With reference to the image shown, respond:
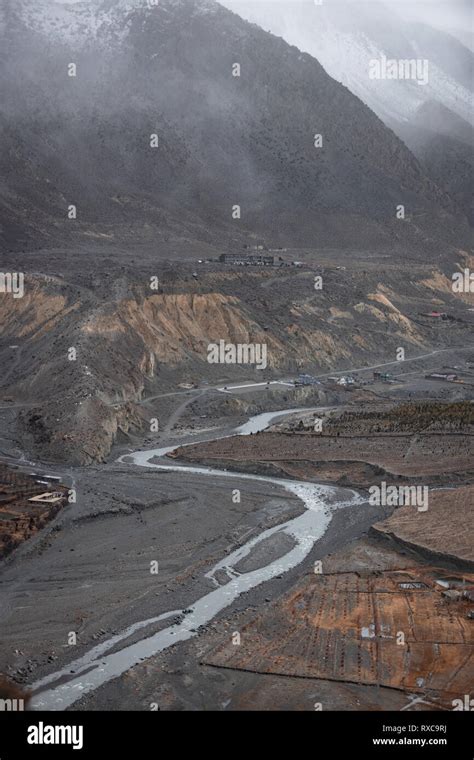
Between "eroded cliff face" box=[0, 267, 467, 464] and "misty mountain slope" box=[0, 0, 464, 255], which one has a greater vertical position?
"misty mountain slope" box=[0, 0, 464, 255]

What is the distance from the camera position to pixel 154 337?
87938 mm

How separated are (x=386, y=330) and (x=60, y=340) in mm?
41341

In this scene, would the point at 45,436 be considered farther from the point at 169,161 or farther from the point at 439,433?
the point at 169,161

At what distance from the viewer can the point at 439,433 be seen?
68.9 m

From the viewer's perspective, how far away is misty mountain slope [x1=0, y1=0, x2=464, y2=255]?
14450cm

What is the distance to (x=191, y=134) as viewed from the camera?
161 m

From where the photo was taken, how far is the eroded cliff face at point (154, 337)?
228ft

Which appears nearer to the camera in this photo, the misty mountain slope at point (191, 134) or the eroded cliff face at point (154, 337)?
the eroded cliff face at point (154, 337)

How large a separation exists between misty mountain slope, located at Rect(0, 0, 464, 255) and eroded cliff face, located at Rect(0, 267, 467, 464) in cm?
3302

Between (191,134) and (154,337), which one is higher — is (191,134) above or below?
above

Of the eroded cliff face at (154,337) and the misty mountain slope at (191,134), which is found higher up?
the misty mountain slope at (191,134)

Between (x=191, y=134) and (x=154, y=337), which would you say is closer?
(x=154, y=337)

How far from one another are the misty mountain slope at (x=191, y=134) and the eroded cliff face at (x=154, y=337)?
33.0m

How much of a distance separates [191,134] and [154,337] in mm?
79691
